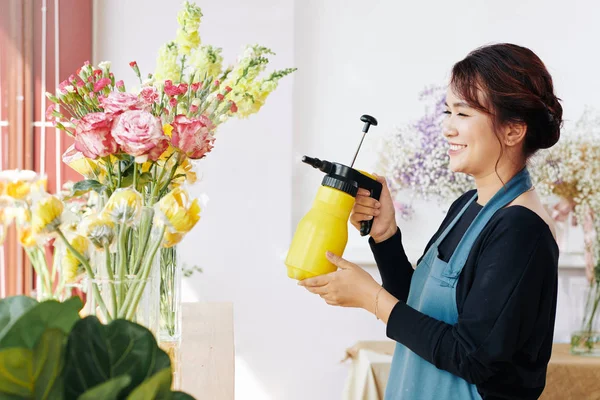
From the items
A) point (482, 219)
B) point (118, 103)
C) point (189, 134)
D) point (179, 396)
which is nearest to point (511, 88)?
point (482, 219)

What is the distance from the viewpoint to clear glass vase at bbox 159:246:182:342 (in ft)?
4.84

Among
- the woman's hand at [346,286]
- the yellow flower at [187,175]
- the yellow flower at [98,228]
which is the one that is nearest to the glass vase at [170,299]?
the yellow flower at [187,175]

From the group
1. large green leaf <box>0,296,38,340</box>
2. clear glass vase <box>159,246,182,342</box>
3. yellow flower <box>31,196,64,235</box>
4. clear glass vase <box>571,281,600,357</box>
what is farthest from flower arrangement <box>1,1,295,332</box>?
clear glass vase <box>571,281,600,357</box>

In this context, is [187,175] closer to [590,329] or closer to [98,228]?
[98,228]

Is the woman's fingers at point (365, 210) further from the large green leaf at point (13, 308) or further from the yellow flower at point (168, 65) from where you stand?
the large green leaf at point (13, 308)

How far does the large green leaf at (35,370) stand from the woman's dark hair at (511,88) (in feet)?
3.54

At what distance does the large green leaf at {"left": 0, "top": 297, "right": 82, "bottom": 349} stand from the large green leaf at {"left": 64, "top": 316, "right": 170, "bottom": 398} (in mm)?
15

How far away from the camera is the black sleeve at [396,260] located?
1.58 metres

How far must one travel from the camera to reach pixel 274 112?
9.18 ft

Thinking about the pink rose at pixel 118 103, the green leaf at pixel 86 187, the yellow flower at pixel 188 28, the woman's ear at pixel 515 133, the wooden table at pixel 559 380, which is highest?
the yellow flower at pixel 188 28

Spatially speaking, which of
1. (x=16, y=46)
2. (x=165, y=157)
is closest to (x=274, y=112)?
(x=16, y=46)

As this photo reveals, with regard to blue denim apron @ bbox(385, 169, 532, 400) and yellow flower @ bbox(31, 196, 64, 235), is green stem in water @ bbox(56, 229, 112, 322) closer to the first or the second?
yellow flower @ bbox(31, 196, 64, 235)

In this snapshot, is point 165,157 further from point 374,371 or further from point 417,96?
point 417,96

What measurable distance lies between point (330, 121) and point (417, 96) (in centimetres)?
36
